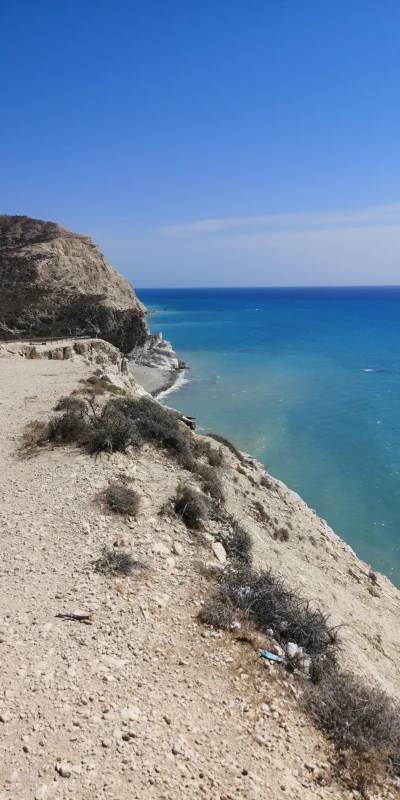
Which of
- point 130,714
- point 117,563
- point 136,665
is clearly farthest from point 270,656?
point 117,563

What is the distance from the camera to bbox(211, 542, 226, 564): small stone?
24.1 ft

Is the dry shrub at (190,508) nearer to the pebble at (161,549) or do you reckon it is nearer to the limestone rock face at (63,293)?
the pebble at (161,549)

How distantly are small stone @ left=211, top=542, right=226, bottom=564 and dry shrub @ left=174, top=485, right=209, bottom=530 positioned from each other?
55 centimetres

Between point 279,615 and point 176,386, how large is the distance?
3752 centimetres

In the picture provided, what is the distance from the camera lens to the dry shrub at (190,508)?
809 cm

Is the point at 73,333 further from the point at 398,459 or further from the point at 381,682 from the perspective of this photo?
the point at 381,682

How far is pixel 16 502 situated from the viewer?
7992 mm

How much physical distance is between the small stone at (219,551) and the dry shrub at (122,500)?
61.3 inches

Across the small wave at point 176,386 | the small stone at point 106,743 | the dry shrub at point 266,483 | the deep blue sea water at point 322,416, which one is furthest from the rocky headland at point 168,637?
the small wave at point 176,386

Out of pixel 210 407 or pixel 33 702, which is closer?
pixel 33 702

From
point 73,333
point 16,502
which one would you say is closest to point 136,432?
point 16,502

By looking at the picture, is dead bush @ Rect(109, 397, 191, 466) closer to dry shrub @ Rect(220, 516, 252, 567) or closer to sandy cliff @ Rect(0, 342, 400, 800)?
sandy cliff @ Rect(0, 342, 400, 800)

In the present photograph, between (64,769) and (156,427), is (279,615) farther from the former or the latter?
(156,427)

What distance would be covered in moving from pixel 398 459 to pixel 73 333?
1308 inches
